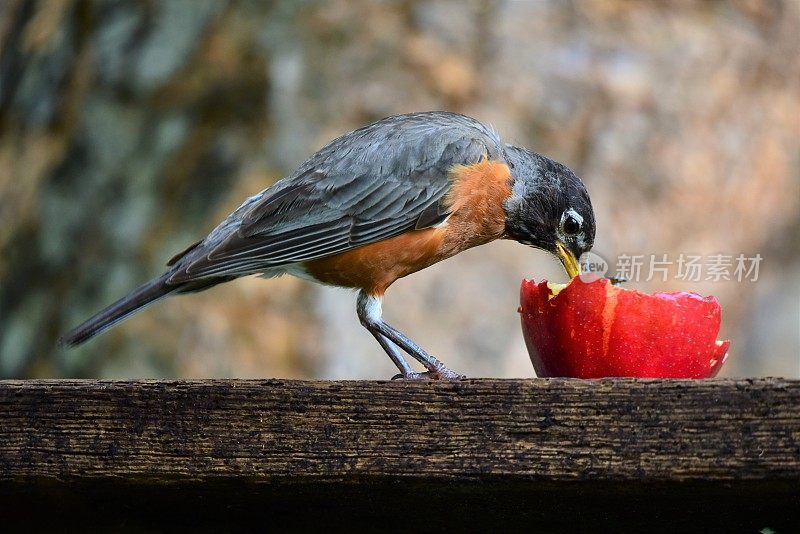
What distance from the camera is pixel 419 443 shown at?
1.79 m

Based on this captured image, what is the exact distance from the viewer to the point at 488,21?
5.55 metres

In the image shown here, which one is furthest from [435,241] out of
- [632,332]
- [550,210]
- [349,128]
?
[349,128]

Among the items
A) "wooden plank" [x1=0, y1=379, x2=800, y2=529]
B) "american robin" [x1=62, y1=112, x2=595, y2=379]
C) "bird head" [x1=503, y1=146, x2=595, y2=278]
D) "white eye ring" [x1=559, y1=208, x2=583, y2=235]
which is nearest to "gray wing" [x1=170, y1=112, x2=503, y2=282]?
"american robin" [x1=62, y1=112, x2=595, y2=379]

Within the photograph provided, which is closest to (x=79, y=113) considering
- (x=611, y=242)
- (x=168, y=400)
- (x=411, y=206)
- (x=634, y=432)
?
(x=611, y=242)

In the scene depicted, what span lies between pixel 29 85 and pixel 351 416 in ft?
17.5

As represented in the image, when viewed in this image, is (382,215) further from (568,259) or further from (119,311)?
(119,311)

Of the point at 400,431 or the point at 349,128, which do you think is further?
the point at 349,128

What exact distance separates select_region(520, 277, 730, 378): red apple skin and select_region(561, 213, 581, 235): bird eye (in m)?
1.18

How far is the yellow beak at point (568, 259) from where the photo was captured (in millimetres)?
3635

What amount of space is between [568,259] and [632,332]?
1.36 metres

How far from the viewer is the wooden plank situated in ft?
5.66

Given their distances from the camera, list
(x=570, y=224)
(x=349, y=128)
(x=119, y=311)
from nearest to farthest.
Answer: (x=119, y=311) → (x=570, y=224) → (x=349, y=128)

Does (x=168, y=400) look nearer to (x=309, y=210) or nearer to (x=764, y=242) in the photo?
(x=309, y=210)

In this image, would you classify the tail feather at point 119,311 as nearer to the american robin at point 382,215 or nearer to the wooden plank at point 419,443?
the american robin at point 382,215
